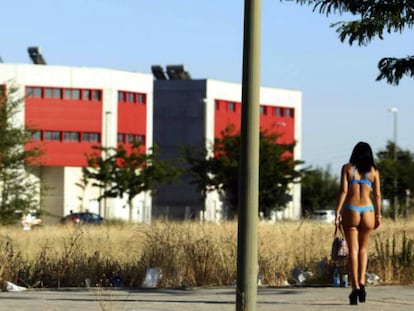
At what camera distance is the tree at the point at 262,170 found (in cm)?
7738

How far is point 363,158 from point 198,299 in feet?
8.27

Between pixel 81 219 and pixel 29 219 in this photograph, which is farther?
pixel 29 219

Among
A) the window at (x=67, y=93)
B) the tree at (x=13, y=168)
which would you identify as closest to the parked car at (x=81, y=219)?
the tree at (x=13, y=168)

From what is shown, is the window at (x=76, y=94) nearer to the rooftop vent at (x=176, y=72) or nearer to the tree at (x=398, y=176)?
the rooftop vent at (x=176, y=72)

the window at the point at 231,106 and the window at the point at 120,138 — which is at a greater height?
the window at the point at 231,106

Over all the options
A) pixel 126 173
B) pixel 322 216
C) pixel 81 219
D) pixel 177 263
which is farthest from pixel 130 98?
pixel 177 263

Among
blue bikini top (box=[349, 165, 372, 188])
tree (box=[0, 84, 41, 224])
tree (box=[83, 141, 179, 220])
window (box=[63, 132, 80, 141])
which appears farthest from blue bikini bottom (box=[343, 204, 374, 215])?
window (box=[63, 132, 80, 141])

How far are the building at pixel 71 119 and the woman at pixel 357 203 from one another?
3031 inches

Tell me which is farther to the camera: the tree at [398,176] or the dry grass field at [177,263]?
the tree at [398,176]

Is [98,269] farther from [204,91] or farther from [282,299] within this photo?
[204,91]

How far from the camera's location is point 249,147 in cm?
883

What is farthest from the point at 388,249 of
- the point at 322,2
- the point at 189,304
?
the point at 189,304

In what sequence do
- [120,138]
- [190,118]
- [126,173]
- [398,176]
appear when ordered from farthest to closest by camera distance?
[190,118]
[120,138]
[126,173]
[398,176]

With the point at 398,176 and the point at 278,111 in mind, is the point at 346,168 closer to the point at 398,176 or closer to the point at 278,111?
the point at 398,176
